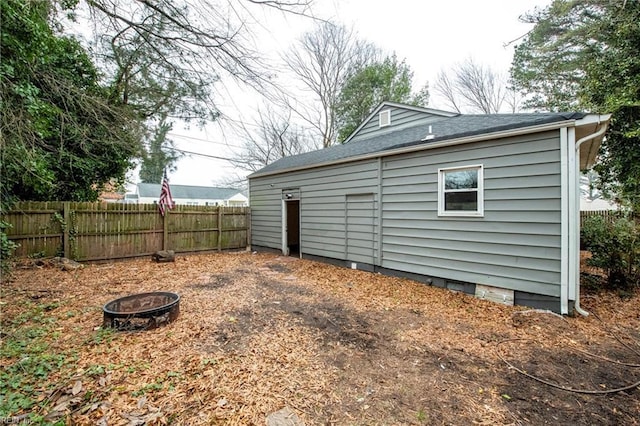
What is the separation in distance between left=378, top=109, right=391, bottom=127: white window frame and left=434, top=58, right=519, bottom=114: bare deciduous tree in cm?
1082

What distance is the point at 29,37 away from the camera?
3168 mm

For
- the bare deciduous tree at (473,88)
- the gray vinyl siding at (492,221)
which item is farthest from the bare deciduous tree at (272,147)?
the gray vinyl siding at (492,221)

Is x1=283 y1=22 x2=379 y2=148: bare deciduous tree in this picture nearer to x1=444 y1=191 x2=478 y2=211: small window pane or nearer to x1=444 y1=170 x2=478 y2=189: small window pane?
x1=444 y1=170 x2=478 y2=189: small window pane

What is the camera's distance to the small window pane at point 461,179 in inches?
199

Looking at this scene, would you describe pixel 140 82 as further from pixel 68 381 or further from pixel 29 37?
pixel 68 381

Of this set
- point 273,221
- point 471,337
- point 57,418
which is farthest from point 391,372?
point 273,221

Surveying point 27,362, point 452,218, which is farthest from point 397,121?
point 27,362

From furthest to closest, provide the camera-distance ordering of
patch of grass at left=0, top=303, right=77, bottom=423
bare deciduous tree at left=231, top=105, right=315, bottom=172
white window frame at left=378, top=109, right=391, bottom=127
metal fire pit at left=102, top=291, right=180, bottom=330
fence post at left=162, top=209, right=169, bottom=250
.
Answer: bare deciduous tree at left=231, top=105, right=315, bottom=172 < white window frame at left=378, top=109, right=391, bottom=127 < fence post at left=162, top=209, right=169, bottom=250 < metal fire pit at left=102, top=291, right=180, bottom=330 < patch of grass at left=0, top=303, right=77, bottom=423

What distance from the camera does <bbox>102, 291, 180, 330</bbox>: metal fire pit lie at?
3.27 meters

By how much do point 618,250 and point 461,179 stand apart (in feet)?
10.1

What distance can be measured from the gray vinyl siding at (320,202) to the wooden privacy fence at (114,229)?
138cm

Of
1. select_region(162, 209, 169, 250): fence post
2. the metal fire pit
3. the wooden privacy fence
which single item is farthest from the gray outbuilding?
select_region(162, 209, 169, 250): fence post

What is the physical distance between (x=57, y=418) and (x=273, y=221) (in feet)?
26.6

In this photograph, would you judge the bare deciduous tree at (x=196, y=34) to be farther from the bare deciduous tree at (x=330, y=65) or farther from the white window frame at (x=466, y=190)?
the bare deciduous tree at (x=330, y=65)
